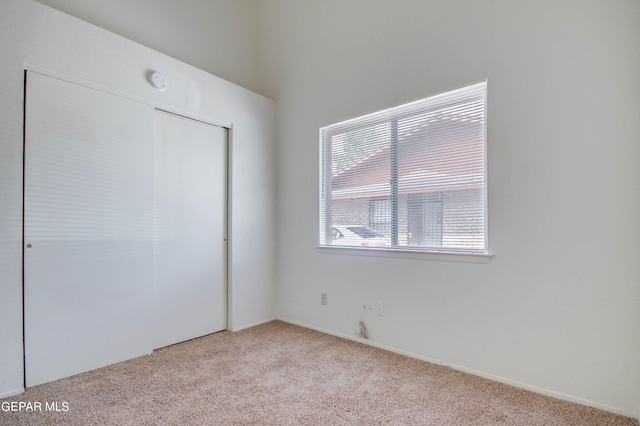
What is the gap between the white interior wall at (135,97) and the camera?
1.98 m

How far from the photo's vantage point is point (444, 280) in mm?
2432

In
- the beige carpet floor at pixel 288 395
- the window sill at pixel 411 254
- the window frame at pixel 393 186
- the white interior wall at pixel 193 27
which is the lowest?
the beige carpet floor at pixel 288 395

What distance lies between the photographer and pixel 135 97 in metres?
2.58

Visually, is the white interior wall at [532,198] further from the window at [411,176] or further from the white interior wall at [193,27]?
the white interior wall at [193,27]

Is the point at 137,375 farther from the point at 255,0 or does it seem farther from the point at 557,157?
the point at 255,0

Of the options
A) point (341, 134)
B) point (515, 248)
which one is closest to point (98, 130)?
point (341, 134)

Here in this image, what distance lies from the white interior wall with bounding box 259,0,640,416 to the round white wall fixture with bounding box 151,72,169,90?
65.2 inches

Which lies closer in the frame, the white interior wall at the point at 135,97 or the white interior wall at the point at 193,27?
the white interior wall at the point at 135,97

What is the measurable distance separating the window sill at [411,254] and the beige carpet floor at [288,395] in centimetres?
82

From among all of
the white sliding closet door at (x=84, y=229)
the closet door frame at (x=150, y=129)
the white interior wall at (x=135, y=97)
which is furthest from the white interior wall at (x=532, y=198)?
the white sliding closet door at (x=84, y=229)

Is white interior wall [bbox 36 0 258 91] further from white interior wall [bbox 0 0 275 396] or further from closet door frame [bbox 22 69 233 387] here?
closet door frame [bbox 22 69 233 387]

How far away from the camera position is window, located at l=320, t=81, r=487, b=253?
7.81ft

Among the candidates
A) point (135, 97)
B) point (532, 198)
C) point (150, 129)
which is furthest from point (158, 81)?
point (532, 198)

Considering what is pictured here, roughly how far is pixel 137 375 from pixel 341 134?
2.66 meters
